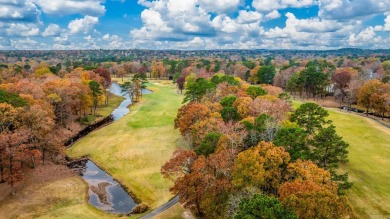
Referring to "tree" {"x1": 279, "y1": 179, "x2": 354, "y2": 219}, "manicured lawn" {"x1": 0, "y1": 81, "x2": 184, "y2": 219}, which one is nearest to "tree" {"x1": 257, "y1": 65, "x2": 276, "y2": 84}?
"manicured lawn" {"x1": 0, "y1": 81, "x2": 184, "y2": 219}

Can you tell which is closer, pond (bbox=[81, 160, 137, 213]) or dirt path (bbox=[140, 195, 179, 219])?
dirt path (bbox=[140, 195, 179, 219])

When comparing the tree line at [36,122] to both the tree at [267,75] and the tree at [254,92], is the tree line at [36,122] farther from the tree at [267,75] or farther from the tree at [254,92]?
the tree at [267,75]

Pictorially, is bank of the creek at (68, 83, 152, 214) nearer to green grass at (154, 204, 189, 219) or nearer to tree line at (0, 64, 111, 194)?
tree line at (0, 64, 111, 194)

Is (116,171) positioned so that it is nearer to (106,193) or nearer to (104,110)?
(106,193)

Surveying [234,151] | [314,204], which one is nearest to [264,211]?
[314,204]

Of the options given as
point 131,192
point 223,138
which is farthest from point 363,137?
point 131,192

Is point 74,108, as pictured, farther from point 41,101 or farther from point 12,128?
point 12,128
